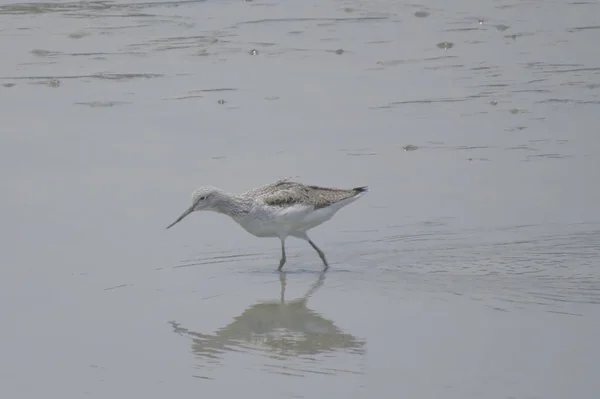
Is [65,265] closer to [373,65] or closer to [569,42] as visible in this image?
[373,65]

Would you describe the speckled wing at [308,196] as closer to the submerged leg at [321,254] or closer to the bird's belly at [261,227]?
the bird's belly at [261,227]

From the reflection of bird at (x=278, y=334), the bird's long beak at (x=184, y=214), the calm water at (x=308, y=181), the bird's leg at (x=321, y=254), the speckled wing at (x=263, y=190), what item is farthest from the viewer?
the speckled wing at (x=263, y=190)

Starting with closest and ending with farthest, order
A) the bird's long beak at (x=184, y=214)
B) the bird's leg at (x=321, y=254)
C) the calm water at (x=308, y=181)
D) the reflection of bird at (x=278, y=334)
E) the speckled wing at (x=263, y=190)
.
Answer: the calm water at (x=308, y=181)
the reflection of bird at (x=278, y=334)
the bird's leg at (x=321, y=254)
the bird's long beak at (x=184, y=214)
the speckled wing at (x=263, y=190)

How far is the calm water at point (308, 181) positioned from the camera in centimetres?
727

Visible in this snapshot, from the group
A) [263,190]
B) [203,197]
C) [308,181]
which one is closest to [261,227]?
[263,190]

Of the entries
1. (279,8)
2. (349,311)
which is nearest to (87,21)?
(279,8)

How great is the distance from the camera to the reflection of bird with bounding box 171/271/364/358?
7547 millimetres

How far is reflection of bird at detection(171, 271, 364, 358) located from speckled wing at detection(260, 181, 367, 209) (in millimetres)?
1163

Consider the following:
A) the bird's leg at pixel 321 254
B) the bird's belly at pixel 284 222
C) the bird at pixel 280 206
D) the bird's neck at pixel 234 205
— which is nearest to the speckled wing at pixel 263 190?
the bird at pixel 280 206

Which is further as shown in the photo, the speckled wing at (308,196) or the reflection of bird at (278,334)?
the speckled wing at (308,196)

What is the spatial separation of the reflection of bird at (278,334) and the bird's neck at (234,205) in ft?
3.63

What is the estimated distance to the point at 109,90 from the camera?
13164 millimetres

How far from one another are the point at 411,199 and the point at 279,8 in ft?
24.7

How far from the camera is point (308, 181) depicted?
1063cm
